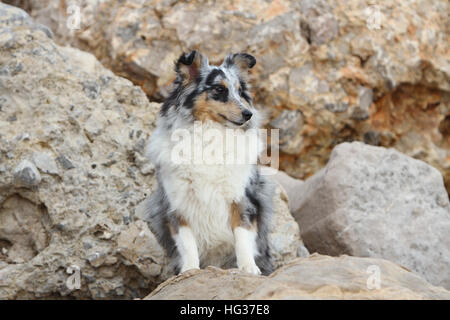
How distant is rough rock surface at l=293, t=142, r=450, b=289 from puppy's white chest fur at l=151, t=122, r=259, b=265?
5.43 feet

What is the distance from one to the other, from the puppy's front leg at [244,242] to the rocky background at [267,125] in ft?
2.42

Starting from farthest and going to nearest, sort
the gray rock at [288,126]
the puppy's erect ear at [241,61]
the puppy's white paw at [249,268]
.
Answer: the gray rock at [288,126]
the puppy's erect ear at [241,61]
the puppy's white paw at [249,268]

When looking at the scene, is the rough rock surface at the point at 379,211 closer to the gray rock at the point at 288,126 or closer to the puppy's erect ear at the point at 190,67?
the gray rock at the point at 288,126

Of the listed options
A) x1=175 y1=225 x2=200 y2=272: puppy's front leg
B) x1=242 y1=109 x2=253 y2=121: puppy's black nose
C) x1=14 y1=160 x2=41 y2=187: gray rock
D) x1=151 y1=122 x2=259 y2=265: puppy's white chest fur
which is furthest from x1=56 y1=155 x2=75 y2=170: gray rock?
x1=242 y1=109 x2=253 y2=121: puppy's black nose

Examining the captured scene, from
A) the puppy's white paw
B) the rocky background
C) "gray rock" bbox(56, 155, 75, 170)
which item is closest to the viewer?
the puppy's white paw

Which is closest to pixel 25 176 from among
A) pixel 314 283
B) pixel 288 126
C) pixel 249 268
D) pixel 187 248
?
pixel 187 248

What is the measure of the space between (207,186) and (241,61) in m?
1.21

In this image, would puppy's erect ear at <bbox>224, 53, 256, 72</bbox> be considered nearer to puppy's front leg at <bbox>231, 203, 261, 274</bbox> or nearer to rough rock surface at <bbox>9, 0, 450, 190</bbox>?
puppy's front leg at <bbox>231, 203, 261, 274</bbox>

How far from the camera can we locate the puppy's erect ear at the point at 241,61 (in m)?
5.58

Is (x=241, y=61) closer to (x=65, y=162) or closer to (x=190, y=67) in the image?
(x=190, y=67)

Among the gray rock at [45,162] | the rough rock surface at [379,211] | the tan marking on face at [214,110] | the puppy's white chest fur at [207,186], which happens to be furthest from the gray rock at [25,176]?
the rough rock surface at [379,211]

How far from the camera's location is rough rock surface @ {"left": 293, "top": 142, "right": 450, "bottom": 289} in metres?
6.48

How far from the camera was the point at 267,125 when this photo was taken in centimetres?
851
